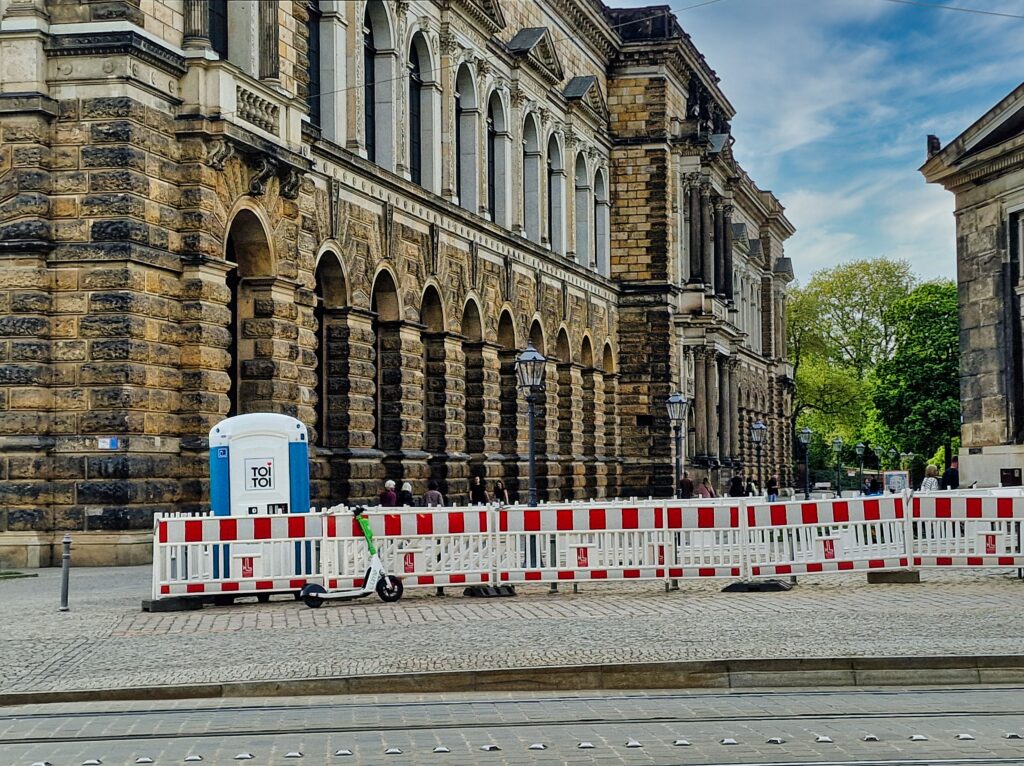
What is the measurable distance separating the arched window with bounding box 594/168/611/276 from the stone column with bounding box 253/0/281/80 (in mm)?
30805

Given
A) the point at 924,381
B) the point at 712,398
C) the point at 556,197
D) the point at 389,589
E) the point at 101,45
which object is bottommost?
the point at 389,589

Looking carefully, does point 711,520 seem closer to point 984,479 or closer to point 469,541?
point 469,541

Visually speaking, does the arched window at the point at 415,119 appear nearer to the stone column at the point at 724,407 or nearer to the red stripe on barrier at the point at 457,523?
the red stripe on barrier at the point at 457,523

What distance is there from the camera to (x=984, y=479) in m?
34.5

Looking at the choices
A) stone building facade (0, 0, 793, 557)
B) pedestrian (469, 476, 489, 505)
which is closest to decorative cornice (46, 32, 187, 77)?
stone building facade (0, 0, 793, 557)

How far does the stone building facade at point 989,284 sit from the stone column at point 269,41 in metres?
13.9

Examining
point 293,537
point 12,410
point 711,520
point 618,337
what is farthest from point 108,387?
point 618,337

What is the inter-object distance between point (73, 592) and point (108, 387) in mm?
5165

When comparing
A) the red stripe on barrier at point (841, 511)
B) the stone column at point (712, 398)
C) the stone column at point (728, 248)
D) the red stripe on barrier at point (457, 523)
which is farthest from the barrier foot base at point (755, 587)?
the stone column at point (728, 248)

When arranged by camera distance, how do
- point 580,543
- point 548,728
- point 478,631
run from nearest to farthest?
point 548,728 → point 478,631 → point 580,543

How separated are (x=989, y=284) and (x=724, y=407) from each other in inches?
1533

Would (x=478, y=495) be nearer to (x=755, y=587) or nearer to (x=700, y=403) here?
(x=755, y=587)

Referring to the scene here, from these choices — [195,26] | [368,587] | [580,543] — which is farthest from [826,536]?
[195,26]

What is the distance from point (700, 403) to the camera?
223ft
